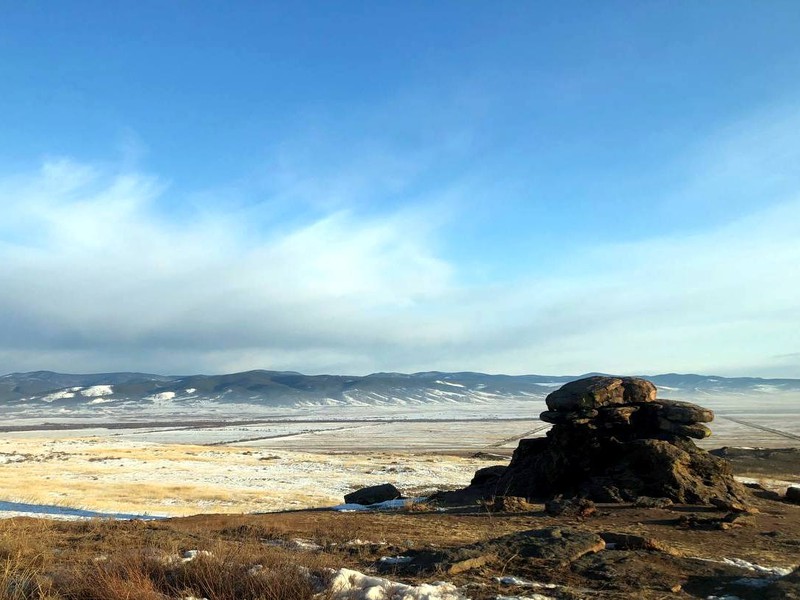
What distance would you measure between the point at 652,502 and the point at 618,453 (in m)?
4.33

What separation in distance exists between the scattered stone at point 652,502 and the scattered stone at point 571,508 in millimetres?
1628

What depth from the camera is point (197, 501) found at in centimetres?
3061

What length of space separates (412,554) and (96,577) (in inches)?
212

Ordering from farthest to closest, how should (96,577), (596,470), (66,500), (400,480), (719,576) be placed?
1. (400,480)
2. (66,500)
3. (596,470)
4. (719,576)
5. (96,577)

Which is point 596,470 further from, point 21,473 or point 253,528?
point 21,473

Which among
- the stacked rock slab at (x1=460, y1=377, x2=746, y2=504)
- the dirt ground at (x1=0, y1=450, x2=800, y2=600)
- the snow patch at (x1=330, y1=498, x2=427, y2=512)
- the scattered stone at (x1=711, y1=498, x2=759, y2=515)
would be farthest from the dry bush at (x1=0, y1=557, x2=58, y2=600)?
the stacked rock slab at (x1=460, y1=377, x2=746, y2=504)

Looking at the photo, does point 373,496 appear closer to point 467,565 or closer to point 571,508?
point 571,508

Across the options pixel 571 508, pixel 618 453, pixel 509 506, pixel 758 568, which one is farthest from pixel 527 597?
pixel 618 453

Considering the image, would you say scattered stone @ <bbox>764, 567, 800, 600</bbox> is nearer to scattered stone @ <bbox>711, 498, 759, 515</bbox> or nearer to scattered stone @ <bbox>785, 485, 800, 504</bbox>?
scattered stone @ <bbox>711, 498, 759, 515</bbox>

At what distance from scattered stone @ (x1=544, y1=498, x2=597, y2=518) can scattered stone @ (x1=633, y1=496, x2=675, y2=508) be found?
1.63 metres

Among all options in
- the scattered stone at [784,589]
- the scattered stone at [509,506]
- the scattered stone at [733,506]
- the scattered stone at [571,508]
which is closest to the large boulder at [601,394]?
the scattered stone at [509,506]

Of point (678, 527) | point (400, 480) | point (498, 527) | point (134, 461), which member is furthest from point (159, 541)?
point (134, 461)

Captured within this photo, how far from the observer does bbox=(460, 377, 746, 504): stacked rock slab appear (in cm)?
2069

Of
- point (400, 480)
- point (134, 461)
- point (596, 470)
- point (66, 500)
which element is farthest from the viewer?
point (134, 461)
